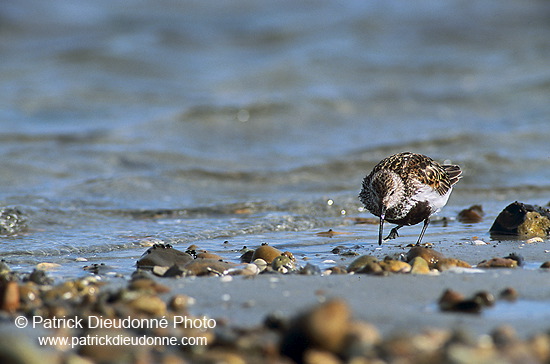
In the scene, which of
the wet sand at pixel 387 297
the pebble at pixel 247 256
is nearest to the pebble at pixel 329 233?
the pebble at pixel 247 256

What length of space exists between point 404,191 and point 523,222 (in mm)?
1065

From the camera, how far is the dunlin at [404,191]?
564cm

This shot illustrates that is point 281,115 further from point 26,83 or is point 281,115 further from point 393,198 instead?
point 393,198

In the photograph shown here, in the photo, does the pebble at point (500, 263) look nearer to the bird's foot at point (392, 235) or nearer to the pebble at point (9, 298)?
the bird's foot at point (392, 235)

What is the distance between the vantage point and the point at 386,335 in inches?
120

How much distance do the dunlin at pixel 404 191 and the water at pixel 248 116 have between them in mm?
329

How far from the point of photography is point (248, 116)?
42.0 ft

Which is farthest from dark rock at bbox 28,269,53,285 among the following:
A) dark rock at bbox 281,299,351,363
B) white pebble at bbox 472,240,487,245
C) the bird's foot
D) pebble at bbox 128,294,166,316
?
white pebble at bbox 472,240,487,245

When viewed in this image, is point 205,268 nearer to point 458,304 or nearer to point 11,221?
point 458,304

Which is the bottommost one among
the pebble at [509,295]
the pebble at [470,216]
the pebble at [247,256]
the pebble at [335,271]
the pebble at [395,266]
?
the pebble at [247,256]

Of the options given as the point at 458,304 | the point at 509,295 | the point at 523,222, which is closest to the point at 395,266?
the point at 509,295

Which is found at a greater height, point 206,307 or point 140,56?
point 140,56

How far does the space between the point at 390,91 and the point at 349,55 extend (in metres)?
2.78

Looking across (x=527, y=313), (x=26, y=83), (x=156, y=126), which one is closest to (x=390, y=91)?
(x=156, y=126)
